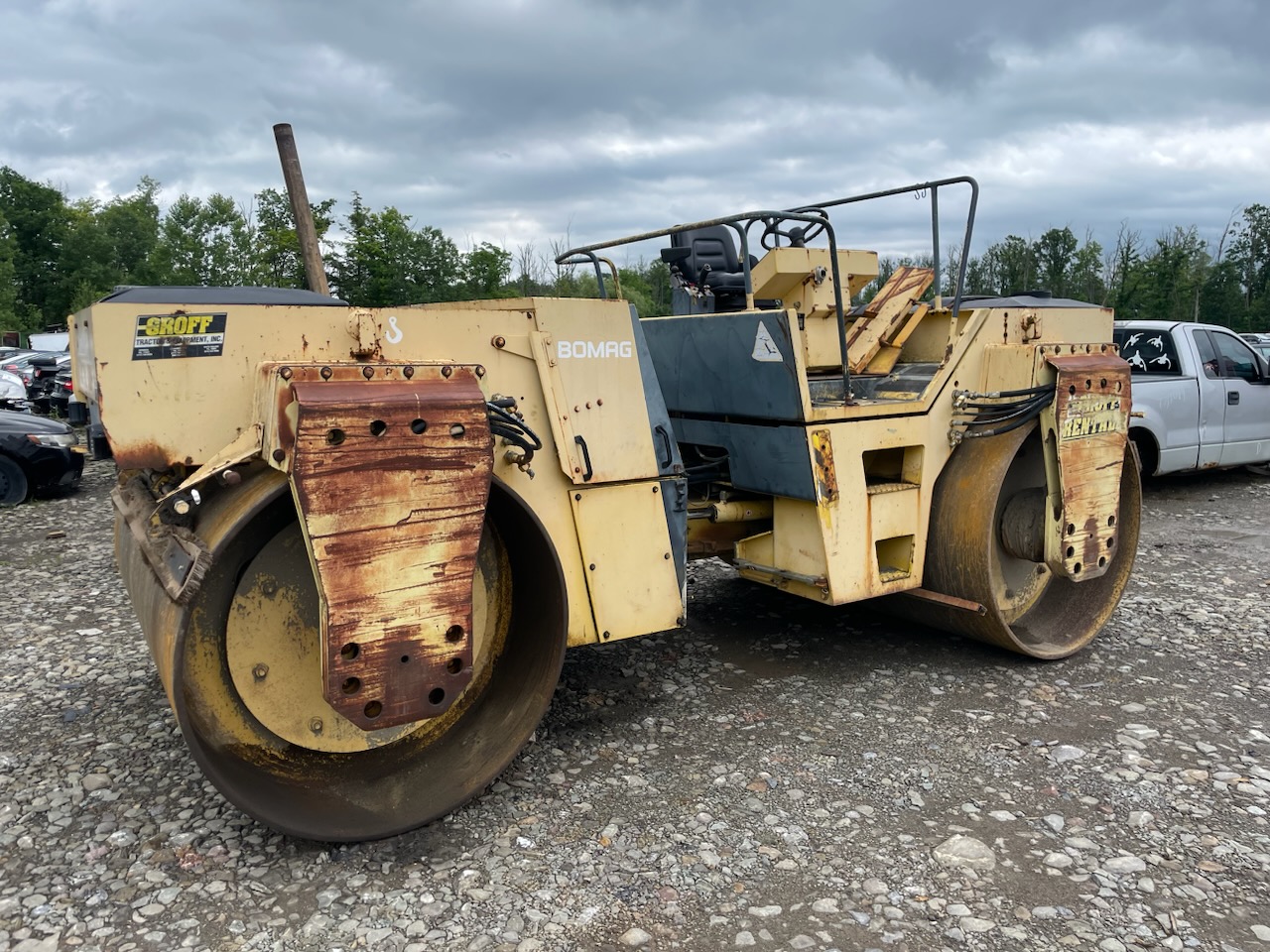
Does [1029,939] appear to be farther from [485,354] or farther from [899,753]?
Result: [485,354]

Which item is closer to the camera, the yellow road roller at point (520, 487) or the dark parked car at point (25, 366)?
the yellow road roller at point (520, 487)

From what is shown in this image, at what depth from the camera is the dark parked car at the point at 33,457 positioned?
30.1 ft

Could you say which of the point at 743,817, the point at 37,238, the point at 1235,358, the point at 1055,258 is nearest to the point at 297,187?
the point at 743,817

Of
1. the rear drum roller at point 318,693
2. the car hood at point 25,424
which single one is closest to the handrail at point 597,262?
the rear drum roller at point 318,693

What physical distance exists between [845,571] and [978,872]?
1.42 metres

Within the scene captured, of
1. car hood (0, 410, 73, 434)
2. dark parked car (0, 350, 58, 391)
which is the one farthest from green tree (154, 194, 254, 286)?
car hood (0, 410, 73, 434)

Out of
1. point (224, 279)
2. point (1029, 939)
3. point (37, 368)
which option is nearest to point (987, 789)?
point (1029, 939)

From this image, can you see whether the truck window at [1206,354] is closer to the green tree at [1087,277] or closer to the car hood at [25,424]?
the car hood at [25,424]

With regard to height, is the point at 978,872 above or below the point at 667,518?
below

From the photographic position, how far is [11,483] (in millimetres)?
9211

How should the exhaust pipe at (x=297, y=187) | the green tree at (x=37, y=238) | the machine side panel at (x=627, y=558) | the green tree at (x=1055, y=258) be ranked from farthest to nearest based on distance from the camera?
the green tree at (x=37, y=238)
the green tree at (x=1055, y=258)
the exhaust pipe at (x=297, y=187)
the machine side panel at (x=627, y=558)

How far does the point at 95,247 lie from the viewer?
4453 cm

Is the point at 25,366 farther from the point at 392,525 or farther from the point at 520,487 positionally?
the point at 392,525

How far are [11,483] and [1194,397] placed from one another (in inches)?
442
